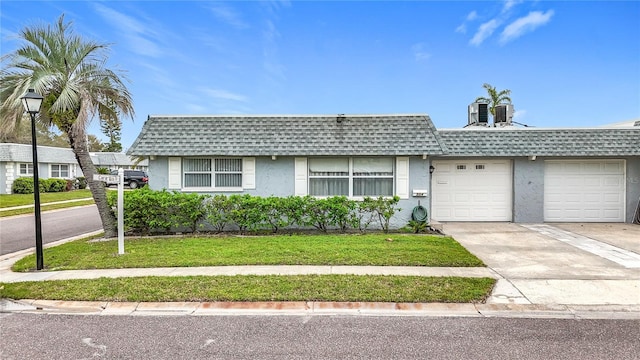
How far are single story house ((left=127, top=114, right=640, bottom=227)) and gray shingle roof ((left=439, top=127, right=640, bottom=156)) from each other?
4 cm

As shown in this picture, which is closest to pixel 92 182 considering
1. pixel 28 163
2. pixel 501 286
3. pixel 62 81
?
pixel 62 81

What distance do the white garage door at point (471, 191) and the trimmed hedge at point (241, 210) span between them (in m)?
3.06

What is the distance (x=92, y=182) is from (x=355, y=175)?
790 cm

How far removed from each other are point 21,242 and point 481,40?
20036 mm

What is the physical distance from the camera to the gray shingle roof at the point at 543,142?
12.2 m

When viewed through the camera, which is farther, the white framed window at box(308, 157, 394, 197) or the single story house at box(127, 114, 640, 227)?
the white framed window at box(308, 157, 394, 197)

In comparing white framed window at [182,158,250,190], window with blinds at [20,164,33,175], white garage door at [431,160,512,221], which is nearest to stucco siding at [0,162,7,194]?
window with blinds at [20,164,33,175]

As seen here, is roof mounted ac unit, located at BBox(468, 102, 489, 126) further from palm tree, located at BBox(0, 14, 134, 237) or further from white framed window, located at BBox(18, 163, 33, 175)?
white framed window, located at BBox(18, 163, 33, 175)

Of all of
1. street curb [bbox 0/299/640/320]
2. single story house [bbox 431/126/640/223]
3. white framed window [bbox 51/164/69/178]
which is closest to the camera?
street curb [bbox 0/299/640/320]

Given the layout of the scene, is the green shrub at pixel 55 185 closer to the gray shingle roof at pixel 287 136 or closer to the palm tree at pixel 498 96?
the gray shingle roof at pixel 287 136

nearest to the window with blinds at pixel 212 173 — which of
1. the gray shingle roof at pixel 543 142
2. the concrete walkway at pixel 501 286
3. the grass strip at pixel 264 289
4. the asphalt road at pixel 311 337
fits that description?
the concrete walkway at pixel 501 286

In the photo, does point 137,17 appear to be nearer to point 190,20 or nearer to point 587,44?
point 190,20

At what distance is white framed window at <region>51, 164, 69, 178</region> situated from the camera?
3375 centimetres

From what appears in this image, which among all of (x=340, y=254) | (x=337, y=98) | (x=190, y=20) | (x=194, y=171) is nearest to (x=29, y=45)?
(x=194, y=171)
